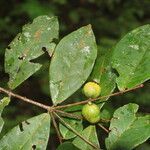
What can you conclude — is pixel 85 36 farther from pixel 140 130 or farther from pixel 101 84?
pixel 140 130

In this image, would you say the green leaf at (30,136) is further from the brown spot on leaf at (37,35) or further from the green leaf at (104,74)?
the brown spot on leaf at (37,35)

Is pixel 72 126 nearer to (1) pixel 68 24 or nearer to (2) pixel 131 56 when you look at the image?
(2) pixel 131 56

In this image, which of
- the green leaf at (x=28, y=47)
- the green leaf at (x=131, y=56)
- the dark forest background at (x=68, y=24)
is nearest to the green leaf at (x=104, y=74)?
the green leaf at (x=131, y=56)

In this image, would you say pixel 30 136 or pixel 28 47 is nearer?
pixel 30 136

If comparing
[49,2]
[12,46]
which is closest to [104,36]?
[49,2]

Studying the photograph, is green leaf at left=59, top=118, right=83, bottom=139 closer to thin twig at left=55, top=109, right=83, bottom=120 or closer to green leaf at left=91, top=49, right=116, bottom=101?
thin twig at left=55, top=109, right=83, bottom=120

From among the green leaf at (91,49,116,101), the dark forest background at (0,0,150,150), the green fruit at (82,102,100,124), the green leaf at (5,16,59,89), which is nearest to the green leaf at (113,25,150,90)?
the green leaf at (91,49,116,101)

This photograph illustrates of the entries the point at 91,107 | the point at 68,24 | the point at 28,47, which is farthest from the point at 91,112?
the point at 68,24
